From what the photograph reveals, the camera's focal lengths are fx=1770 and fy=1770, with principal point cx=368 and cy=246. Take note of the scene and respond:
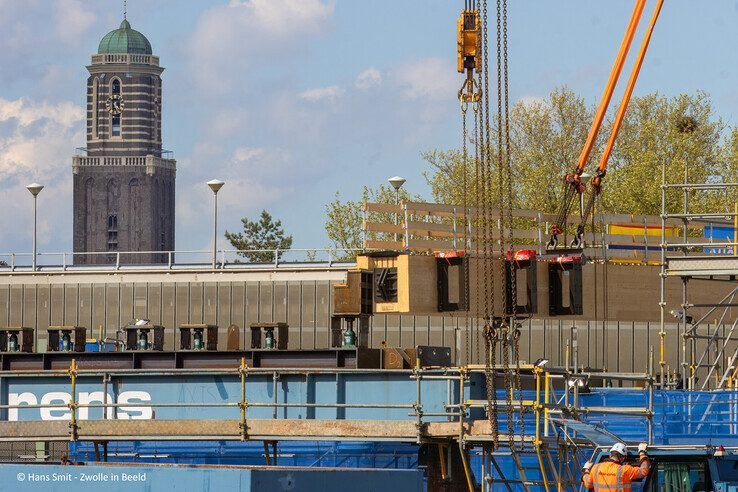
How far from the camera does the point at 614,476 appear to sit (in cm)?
2495

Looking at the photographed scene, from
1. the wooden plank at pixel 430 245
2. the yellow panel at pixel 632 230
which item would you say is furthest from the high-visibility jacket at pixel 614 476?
the yellow panel at pixel 632 230

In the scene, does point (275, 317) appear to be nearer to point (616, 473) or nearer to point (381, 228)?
point (381, 228)

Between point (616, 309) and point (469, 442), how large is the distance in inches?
406

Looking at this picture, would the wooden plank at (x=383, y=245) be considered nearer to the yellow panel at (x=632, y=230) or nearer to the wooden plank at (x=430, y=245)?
the wooden plank at (x=430, y=245)

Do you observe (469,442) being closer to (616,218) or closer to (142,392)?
(142,392)

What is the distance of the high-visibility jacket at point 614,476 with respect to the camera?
81.7 ft

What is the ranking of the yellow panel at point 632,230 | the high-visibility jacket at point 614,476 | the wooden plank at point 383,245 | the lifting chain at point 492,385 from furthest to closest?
the yellow panel at point 632,230, the wooden plank at point 383,245, the lifting chain at point 492,385, the high-visibility jacket at point 614,476

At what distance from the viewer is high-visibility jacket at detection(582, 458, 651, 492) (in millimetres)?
24891

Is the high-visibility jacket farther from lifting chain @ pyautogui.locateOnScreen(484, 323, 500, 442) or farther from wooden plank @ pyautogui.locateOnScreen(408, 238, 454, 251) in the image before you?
wooden plank @ pyautogui.locateOnScreen(408, 238, 454, 251)

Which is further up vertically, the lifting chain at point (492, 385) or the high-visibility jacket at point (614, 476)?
the lifting chain at point (492, 385)

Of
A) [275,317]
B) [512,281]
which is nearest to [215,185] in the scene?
[275,317]

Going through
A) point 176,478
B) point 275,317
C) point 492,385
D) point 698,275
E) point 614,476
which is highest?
point 698,275

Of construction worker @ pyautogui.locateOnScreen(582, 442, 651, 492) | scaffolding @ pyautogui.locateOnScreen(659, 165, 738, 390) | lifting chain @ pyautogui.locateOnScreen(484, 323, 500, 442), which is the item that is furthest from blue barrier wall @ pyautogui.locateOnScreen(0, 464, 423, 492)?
scaffolding @ pyautogui.locateOnScreen(659, 165, 738, 390)

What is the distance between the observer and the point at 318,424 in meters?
32.2
